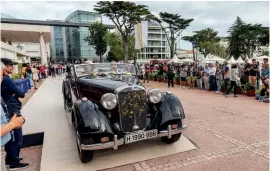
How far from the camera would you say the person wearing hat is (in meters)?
3.42

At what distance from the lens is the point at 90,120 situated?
3449 millimetres

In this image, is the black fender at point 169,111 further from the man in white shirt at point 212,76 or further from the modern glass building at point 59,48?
the modern glass building at point 59,48

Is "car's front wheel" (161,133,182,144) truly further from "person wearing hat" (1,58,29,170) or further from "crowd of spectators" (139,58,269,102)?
"crowd of spectators" (139,58,269,102)

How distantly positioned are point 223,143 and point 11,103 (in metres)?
3.96

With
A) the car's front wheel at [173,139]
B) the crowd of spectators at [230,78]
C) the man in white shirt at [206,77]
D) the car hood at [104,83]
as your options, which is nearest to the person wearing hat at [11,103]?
the car hood at [104,83]

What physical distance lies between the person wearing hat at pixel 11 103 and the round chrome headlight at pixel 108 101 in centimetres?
131

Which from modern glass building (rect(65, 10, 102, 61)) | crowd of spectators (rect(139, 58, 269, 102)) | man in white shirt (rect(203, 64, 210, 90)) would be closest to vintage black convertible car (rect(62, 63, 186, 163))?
crowd of spectators (rect(139, 58, 269, 102))

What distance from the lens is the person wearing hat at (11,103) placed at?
3.42 meters

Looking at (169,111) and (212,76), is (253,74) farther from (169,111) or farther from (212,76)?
(169,111)

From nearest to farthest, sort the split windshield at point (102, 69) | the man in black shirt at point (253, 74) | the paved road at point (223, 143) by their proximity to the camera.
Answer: the paved road at point (223, 143), the split windshield at point (102, 69), the man in black shirt at point (253, 74)

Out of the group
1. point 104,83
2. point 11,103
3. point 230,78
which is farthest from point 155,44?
point 11,103

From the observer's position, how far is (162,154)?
13.0 feet

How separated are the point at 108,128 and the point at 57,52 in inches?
3441

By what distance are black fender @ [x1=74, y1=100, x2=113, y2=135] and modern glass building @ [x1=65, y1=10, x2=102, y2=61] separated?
207ft
